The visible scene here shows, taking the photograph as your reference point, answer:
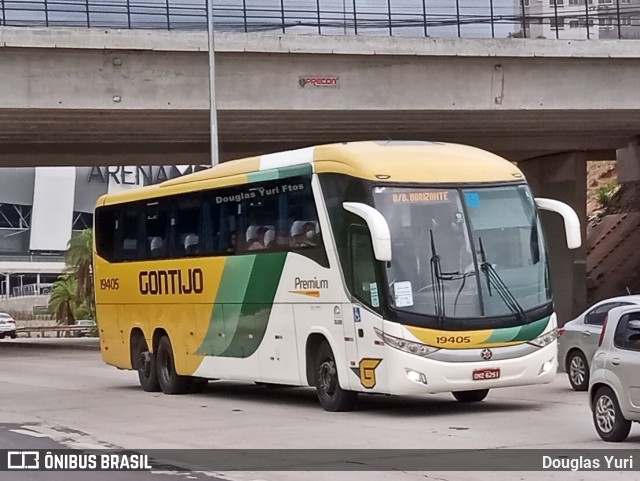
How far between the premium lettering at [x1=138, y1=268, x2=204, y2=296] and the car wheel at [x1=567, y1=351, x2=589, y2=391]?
20.0ft

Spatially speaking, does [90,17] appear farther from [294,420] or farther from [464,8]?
[294,420]

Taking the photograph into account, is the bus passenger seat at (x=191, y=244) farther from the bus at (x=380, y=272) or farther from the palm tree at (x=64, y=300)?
the palm tree at (x=64, y=300)

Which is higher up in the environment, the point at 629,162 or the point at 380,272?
the point at 629,162

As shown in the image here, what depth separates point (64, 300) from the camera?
72938mm

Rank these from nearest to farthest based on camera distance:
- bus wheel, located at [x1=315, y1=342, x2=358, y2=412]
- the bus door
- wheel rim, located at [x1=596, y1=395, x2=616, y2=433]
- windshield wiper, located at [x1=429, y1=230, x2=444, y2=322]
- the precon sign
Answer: wheel rim, located at [x1=596, y1=395, x2=616, y2=433]
windshield wiper, located at [x1=429, y1=230, x2=444, y2=322]
the bus door
bus wheel, located at [x1=315, y1=342, x2=358, y2=412]
the precon sign

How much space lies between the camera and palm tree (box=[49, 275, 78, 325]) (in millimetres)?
71562

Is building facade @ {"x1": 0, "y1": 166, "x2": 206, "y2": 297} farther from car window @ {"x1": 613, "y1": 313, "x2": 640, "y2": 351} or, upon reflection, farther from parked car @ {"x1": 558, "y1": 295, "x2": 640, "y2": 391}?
car window @ {"x1": 613, "y1": 313, "x2": 640, "y2": 351}

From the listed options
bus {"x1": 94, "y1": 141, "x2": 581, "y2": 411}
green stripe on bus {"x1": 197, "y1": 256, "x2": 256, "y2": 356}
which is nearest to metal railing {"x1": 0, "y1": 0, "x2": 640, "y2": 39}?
bus {"x1": 94, "y1": 141, "x2": 581, "y2": 411}

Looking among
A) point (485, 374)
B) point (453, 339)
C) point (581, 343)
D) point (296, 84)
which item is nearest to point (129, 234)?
point (581, 343)

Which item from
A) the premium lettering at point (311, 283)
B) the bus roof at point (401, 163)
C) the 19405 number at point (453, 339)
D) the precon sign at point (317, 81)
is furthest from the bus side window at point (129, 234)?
the precon sign at point (317, 81)

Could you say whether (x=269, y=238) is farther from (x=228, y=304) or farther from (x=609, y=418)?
(x=609, y=418)

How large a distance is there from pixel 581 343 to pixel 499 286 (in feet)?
14.1

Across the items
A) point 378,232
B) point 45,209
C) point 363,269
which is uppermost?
point 45,209

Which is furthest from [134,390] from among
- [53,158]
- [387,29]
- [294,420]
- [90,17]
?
[53,158]
